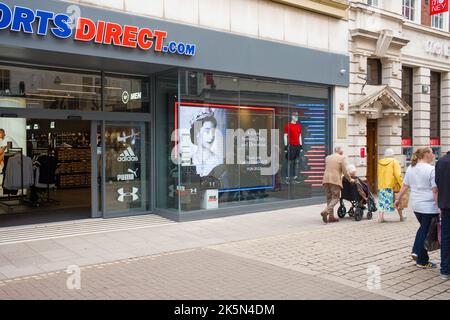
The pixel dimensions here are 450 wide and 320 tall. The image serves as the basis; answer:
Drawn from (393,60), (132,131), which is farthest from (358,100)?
(132,131)

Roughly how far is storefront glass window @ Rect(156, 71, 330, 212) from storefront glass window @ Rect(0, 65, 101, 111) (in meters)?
1.75

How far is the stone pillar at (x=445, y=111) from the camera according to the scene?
19.7 m

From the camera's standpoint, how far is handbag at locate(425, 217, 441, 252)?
22.0ft

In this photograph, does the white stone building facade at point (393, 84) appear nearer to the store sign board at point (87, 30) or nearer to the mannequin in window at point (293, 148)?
the mannequin in window at point (293, 148)

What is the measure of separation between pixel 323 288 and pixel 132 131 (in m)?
7.06

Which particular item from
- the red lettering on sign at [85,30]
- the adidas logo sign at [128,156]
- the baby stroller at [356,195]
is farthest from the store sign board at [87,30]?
the baby stroller at [356,195]

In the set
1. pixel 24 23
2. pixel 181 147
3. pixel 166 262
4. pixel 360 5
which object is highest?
pixel 360 5

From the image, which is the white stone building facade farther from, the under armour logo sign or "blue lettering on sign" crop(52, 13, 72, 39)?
"blue lettering on sign" crop(52, 13, 72, 39)

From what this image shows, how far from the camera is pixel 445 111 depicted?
19.8 metres

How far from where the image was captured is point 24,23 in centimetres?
839

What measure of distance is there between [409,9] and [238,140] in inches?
397

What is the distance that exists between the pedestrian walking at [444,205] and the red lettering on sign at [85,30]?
673 cm

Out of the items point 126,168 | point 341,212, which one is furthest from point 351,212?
point 126,168
